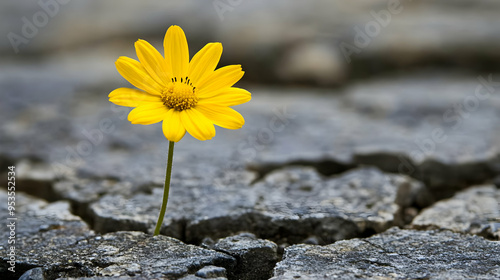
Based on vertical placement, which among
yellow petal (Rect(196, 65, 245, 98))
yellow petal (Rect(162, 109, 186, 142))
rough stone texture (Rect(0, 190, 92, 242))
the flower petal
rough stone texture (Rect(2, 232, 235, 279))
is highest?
yellow petal (Rect(196, 65, 245, 98))

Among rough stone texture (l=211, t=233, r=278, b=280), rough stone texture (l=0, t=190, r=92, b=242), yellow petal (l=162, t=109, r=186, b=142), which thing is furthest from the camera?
rough stone texture (l=0, t=190, r=92, b=242)

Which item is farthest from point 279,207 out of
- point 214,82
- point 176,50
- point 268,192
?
point 176,50

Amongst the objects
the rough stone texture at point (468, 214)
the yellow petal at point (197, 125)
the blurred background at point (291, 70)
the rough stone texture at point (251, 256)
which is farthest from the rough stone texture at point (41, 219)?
the rough stone texture at point (468, 214)

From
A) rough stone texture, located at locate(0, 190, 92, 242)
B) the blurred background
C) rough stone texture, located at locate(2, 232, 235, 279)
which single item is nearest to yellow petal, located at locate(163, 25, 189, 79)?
rough stone texture, located at locate(2, 232, 235, 279)

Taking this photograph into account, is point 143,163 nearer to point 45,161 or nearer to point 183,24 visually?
point 45,161

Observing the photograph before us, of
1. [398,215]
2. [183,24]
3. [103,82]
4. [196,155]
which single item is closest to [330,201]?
[398,215]

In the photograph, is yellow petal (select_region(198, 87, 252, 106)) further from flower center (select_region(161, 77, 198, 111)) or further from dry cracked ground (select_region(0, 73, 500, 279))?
dry cracked ground (select_region(0, 73, 500, 279))

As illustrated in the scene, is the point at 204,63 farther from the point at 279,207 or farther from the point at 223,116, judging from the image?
the point at 279,207
